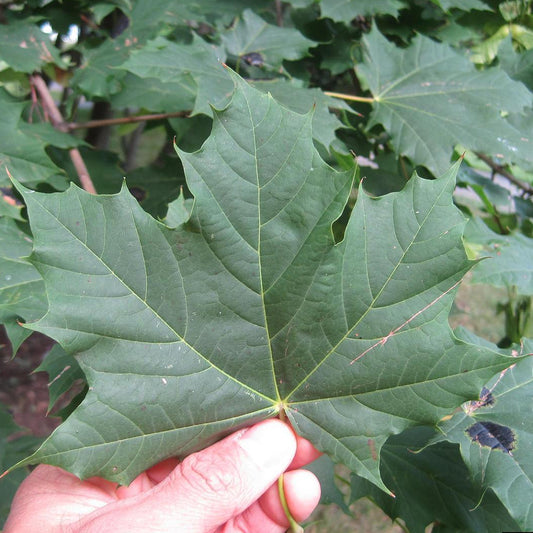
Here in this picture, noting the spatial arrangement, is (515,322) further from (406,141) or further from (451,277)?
(451,277)

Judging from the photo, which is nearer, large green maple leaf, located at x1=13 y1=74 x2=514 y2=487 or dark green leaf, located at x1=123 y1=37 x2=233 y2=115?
large green maple leaf, located at x1=13 y1=74 x2=514 y2=487

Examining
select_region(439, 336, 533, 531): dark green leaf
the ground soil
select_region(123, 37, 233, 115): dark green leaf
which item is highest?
select_region(123, 37, 233, 115): dark green leaf

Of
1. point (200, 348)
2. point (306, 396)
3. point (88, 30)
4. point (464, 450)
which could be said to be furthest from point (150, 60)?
point (88, 30)

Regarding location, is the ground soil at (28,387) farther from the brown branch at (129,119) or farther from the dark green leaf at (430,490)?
the dark green leaf at (430,490)

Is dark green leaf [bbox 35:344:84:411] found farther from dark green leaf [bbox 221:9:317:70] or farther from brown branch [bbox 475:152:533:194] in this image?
brown branch [bbox 475:152:533:194]

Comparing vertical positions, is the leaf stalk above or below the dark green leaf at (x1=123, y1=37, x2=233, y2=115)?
below

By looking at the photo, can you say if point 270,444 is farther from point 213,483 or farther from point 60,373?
point 60,373

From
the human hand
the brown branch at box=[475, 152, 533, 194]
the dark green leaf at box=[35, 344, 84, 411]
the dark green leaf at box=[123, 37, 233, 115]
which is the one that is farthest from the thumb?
the brown branch at box=[475, 152, 533, 194]

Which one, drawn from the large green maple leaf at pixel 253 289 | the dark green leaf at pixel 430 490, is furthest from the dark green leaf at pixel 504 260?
the large green maple leaf at pixel 253 289
